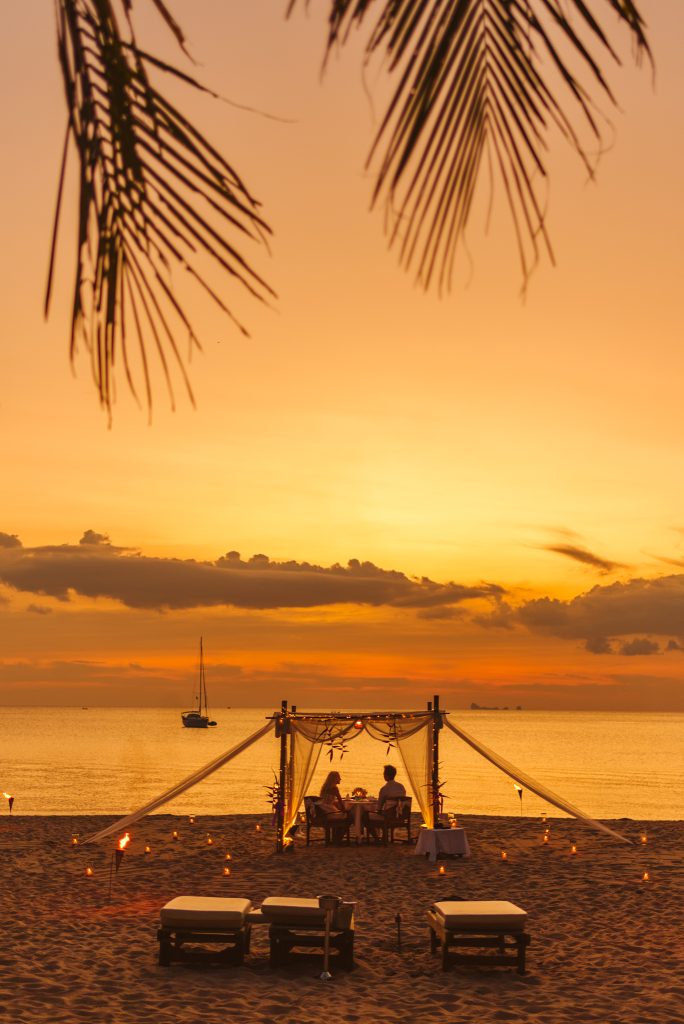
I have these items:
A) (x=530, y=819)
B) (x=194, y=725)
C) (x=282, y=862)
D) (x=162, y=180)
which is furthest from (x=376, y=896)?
(x=194, y=725)

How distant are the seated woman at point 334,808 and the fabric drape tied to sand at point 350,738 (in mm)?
413

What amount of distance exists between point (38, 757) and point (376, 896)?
69.4 metres

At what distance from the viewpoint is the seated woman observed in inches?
625

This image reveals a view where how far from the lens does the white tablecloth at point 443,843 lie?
1482 cm

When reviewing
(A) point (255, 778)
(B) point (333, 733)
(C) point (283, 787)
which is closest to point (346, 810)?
(B) point (333, 733)

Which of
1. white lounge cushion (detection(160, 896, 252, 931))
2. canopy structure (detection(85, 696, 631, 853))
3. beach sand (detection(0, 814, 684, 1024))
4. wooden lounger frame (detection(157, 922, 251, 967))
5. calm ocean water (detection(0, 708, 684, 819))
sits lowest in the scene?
calm ocean water (detection(0, 708, 684, 819))

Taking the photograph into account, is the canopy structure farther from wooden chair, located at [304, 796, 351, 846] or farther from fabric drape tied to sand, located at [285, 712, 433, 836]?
wooden chair, located at [304, 796, 351, 846]

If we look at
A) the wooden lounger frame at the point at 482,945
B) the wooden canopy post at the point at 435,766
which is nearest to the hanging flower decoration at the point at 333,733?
Result: the wooden canopy post at the point at 435,766

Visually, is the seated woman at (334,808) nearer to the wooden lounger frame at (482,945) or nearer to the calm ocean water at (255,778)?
the wooden lounger frame at (482,945)

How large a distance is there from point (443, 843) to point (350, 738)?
6.53 ft

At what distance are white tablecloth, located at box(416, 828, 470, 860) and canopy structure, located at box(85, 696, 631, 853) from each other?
1.81 feet

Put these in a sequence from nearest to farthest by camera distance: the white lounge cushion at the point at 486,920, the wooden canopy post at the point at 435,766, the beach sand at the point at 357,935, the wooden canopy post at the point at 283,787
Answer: the beach sand at the point at 357,935
the white lounge cushion at the point at 486,920
the wooden canopy post at the point at 283,787
the wooden canopy post at the point at 435,766

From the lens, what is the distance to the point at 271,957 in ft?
29.3

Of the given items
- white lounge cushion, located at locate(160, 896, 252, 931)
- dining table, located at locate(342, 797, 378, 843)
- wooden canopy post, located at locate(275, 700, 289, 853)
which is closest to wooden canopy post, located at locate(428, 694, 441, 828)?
dining table, located at locate(342, 797, 378, 843)
